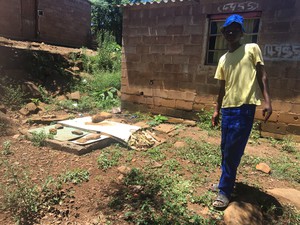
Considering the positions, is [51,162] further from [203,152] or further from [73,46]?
[73,46]

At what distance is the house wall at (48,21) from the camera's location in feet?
41.7

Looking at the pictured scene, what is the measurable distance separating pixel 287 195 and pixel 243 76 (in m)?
1.61

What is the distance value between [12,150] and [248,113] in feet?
12.9

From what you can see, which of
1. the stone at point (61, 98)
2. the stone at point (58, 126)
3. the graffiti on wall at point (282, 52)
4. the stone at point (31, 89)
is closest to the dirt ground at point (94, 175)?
the stone at point (58, 126)

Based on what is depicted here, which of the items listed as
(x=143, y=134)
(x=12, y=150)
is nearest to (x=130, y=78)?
(x=143, y=134)

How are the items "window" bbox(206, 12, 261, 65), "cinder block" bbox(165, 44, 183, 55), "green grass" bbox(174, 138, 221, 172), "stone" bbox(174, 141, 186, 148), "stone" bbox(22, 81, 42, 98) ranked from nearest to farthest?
"green grass" bbox(174, 138, 221, 172), "stone" bbox(174, 141, 186, 148), "window" bbox(206, 12, 261, 65), "cinder block" bbox(165, 44, 183, 55), "stone" bbox(22, 81, 42, 98)

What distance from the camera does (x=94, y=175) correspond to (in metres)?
3.62

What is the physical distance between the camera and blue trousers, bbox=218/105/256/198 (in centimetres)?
259

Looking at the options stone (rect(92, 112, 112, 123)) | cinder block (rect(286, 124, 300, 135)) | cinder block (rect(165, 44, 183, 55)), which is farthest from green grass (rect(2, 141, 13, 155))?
cinder block (rect(286, 124, 300, 135))

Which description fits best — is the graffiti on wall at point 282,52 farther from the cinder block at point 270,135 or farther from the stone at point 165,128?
the stone at point 165,128

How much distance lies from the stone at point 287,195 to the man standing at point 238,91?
736 millimetres

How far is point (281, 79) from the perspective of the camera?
5.18 meters

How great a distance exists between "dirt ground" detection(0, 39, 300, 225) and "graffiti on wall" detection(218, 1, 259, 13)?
2792 millimetres

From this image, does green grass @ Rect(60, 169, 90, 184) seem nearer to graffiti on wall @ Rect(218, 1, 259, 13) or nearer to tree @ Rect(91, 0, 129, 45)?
graffiti on wall @ Rect(218, 1, 259, 13)
